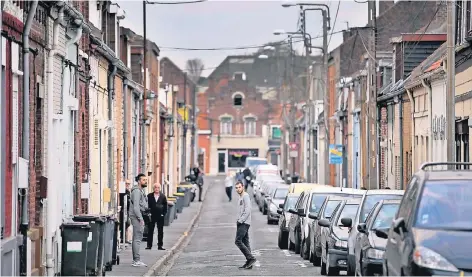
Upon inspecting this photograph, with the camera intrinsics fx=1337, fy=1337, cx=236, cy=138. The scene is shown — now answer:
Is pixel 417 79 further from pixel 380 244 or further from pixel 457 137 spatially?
pixel 380 244

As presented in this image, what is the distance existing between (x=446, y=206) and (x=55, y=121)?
11.0m

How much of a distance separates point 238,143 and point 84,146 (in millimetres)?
105686

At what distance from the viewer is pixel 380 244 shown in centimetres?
1775

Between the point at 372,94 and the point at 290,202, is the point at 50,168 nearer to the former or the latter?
the point at 290,202

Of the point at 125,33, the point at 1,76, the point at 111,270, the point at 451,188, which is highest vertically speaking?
the point at 125,33

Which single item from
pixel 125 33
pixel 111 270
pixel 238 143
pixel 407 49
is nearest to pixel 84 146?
pixel 111 270

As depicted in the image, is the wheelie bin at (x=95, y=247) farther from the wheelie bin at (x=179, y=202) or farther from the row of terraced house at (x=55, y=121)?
the wheelie bin at (x=179, y=202)

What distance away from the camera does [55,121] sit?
23.4 meters

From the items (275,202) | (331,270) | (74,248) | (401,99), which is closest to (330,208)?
(331,270)

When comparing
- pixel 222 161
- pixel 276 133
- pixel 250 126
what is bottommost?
pixel 222 161

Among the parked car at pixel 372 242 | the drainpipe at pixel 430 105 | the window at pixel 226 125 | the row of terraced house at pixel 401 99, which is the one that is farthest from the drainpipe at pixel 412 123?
the window at pixel 226 125

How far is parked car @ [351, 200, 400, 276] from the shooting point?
57.5 ft

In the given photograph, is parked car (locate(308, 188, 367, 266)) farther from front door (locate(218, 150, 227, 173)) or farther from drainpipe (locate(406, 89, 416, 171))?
front door (locate(218, 150, 227, 173))

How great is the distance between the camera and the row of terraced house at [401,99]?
3398 centimetres
